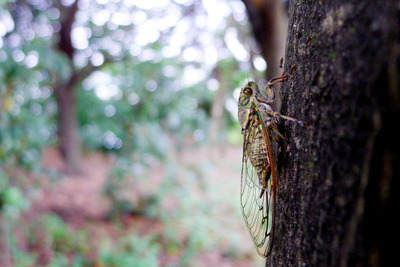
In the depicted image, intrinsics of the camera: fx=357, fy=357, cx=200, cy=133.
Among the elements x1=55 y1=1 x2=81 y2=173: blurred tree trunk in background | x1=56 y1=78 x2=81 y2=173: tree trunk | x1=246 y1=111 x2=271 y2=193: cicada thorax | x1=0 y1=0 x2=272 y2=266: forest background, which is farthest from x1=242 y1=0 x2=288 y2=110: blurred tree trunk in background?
x1=56 y1=78 x2=81 y2=173: tree trunk

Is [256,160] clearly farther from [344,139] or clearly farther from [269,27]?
[269,27]

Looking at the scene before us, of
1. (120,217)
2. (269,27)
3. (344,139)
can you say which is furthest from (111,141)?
(344,139)

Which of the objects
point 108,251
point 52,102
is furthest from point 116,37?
point 108,251

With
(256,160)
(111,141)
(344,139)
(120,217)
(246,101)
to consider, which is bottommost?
(344,139)

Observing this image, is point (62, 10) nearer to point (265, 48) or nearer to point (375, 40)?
point (265, 48)

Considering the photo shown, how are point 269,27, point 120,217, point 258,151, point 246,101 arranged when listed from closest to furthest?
point 258,151, point 246,101, point 269,27, point 120,217

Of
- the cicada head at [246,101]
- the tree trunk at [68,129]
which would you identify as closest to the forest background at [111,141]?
the tree trunk at [68,129]

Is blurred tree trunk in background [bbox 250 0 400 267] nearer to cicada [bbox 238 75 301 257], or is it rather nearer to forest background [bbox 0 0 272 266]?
cicada [bbox 238 75 301 257]

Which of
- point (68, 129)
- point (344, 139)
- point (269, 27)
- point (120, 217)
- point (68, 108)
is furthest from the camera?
point (68, 129)
